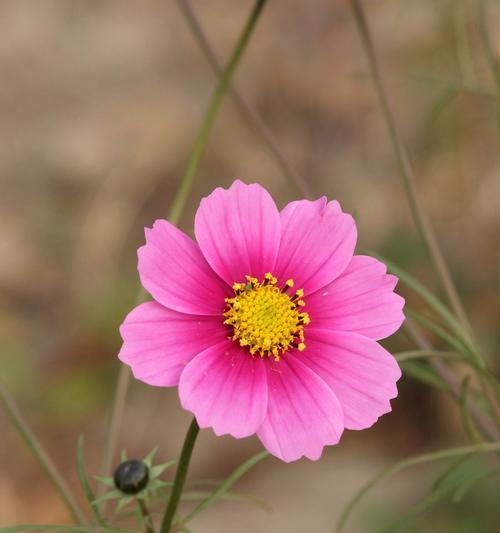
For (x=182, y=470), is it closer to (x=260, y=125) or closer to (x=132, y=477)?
(x=132, y=477)

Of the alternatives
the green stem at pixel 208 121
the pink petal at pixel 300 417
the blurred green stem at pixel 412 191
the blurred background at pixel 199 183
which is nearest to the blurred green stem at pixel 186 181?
the green stem at pixel 208 121

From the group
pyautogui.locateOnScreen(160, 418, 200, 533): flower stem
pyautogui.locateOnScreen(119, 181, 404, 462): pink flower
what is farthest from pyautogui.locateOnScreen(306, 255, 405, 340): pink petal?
pyautogui.locateOnScreen(160, 418, 200, 533): flower stem

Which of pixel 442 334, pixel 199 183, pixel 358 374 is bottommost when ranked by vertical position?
pixel 199 183

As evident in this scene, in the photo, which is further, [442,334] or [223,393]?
[442,334]

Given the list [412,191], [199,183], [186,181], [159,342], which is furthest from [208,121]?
[199,183]

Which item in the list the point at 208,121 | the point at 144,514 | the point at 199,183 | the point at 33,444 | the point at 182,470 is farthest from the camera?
the point at 199,183

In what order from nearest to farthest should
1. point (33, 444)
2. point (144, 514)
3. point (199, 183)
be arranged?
point (144, 514) → point (33, 444) → point (199, 183)
